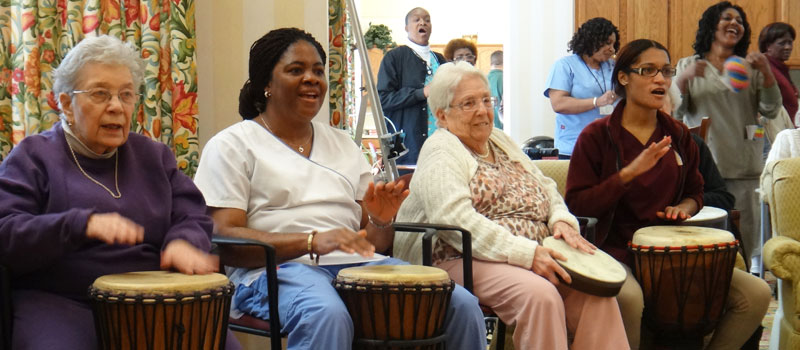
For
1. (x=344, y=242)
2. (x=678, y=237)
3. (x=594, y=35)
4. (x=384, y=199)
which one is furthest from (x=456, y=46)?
(x=344, y=242)

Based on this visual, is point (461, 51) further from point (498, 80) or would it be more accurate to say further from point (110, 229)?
point (110, 229)

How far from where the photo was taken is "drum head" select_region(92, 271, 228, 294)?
2125 mm

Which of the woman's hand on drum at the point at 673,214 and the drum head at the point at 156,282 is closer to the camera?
the drum head at the point at 156,282

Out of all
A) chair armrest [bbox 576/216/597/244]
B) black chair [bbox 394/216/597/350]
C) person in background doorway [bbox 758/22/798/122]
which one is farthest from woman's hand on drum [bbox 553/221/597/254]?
person in background doorway [bbox 758/22/798/122]

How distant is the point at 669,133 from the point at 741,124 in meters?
2.16

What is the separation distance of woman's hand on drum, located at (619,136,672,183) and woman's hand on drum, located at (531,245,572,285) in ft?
1.61

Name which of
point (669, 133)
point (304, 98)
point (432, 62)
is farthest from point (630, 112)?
point (432, 62)

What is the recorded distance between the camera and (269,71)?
9.59ft

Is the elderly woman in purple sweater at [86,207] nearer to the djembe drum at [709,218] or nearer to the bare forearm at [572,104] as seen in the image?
the djembe drum at [709,218]

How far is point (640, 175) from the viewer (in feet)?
11.0

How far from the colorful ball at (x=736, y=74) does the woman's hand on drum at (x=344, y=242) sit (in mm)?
3409

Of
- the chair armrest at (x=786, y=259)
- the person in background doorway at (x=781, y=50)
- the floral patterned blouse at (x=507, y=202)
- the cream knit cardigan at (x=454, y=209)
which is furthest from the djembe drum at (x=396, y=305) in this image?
the person in background doorway at (x=781, y=50)

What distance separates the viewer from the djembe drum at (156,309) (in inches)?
83.8

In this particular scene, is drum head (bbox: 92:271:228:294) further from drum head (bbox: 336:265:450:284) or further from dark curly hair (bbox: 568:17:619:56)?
dark curly hair (bbox: 568:17:619:56)
